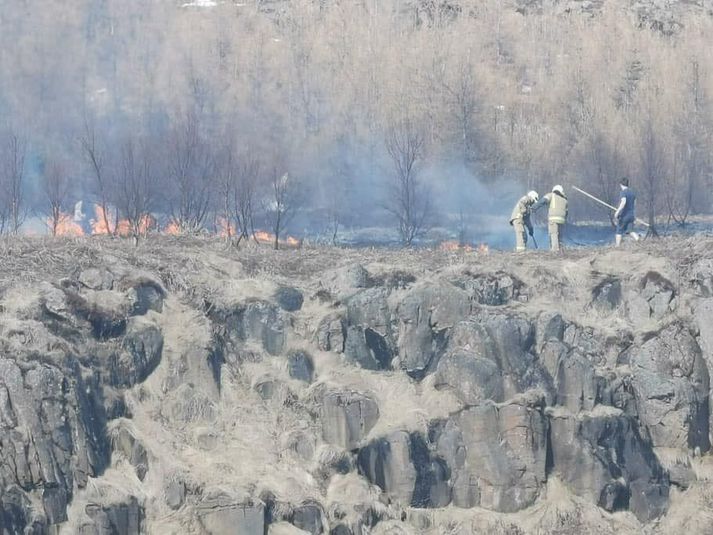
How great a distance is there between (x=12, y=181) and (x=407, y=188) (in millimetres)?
12542

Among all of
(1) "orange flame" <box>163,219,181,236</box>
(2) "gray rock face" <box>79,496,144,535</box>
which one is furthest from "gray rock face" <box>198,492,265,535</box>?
(1) "orange flame" <box>163,219,181,236</box>

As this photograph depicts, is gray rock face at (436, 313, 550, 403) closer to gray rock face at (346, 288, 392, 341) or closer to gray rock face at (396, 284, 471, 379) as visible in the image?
gray rock face at (396, 284, 471, 379)

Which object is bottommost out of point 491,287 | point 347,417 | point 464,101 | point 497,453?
point 497,453

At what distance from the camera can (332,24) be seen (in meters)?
78.7

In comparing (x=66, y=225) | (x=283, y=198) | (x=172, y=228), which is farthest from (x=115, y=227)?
(x=283, y=198)

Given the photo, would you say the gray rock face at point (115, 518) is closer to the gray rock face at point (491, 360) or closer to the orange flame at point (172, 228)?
the gray rock face at point (491, 360)

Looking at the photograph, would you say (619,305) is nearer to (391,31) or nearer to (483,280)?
(483,280)

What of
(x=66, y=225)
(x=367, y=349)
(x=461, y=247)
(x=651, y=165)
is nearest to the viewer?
(x=367, y=349)

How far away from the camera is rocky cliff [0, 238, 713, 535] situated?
4175cm

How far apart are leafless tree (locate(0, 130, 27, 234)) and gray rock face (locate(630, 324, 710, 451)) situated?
20655 mm

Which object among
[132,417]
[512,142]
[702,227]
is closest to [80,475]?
[132,417]

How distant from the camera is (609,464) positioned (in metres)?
44.3

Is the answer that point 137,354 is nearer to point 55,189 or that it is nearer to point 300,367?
point 300,367

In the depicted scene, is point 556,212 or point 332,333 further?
point 556,212
